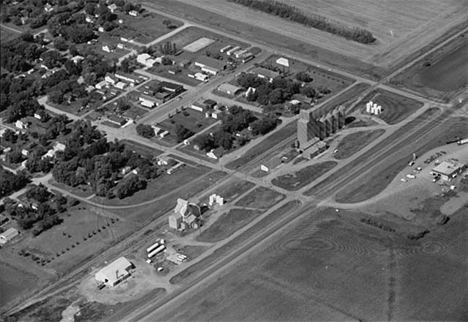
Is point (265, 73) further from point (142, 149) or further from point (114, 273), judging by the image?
point (114, 273)

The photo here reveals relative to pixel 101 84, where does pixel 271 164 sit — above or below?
above

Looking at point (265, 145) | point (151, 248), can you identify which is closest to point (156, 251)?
point (151, 248)

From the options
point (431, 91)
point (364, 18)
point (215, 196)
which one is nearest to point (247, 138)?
point (215, 196)

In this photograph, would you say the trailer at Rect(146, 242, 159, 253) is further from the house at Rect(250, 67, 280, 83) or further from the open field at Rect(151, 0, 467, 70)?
the open field at Rect(151, 0, 467, 70)

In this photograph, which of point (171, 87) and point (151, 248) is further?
point (171, 87)

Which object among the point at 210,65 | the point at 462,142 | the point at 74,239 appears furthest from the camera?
the point at 210,65

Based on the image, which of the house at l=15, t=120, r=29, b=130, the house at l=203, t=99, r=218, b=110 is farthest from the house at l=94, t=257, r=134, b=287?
the house at l=15, t=120, r=29, b=130
